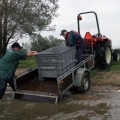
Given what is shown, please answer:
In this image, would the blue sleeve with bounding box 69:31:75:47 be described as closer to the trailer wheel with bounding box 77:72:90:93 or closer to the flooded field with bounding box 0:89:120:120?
the trailer wheel with bounding box 77:72:90:93

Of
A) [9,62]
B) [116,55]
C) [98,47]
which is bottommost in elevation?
[116,55]

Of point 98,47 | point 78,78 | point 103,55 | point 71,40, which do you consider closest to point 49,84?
point 78,78

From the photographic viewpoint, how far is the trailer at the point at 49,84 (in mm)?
6156

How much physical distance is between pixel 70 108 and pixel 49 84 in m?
1.35

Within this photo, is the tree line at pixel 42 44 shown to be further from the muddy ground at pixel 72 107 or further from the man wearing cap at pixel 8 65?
the man wearing cap at pixel 8 65

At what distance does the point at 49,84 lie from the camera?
6.93 metres

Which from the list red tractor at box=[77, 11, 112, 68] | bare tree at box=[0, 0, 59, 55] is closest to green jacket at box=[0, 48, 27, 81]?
red tractor at box=[77, 11, 112, 68]

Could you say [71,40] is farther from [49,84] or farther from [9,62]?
[9,62]

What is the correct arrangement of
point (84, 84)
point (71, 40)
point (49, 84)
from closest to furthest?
point (49, 84) < point (84, 84) < point (71, 40)

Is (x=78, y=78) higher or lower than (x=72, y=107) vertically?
higher

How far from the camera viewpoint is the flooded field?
17.0ft

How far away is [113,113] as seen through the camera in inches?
205

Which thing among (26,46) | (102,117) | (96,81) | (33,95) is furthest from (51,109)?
(26,46)

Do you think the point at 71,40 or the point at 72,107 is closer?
the point at 72,107
